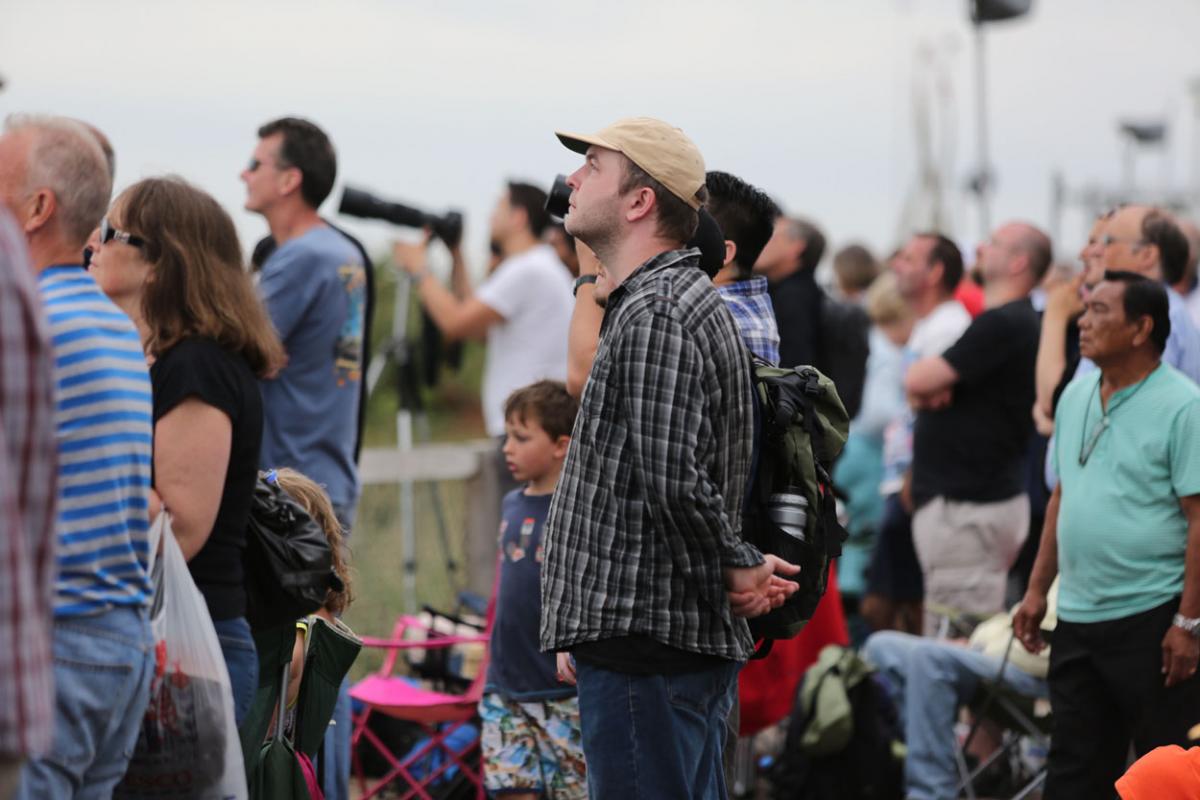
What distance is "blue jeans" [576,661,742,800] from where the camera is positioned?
10.8 ft

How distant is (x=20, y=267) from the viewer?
2.02 metres

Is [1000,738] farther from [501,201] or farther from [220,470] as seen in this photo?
[220,470]

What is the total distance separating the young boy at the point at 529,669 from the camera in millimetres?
4711

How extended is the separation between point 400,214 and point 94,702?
4000mm

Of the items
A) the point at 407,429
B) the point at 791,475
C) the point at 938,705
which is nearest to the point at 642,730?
the point at 791,475

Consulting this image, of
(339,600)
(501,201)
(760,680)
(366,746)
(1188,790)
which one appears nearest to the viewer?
(1188,790)

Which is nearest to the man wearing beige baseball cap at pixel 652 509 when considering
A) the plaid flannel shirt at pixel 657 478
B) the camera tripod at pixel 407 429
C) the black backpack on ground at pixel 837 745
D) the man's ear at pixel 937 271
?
the plaid flannel shirt at pixel 657 478

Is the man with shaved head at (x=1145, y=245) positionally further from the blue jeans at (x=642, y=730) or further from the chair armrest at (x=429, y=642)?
the blue jeans at (x=642, y=730)

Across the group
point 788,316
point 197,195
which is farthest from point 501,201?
point 197,195

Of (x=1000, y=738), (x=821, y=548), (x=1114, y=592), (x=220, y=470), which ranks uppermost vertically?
(x=220, y=470)

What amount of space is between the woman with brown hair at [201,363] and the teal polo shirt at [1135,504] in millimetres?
2459

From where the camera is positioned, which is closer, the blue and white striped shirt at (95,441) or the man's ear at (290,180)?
the blue and white striped shirt at (95,441)

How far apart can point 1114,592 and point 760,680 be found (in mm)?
1376

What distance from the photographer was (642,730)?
10.9ft
